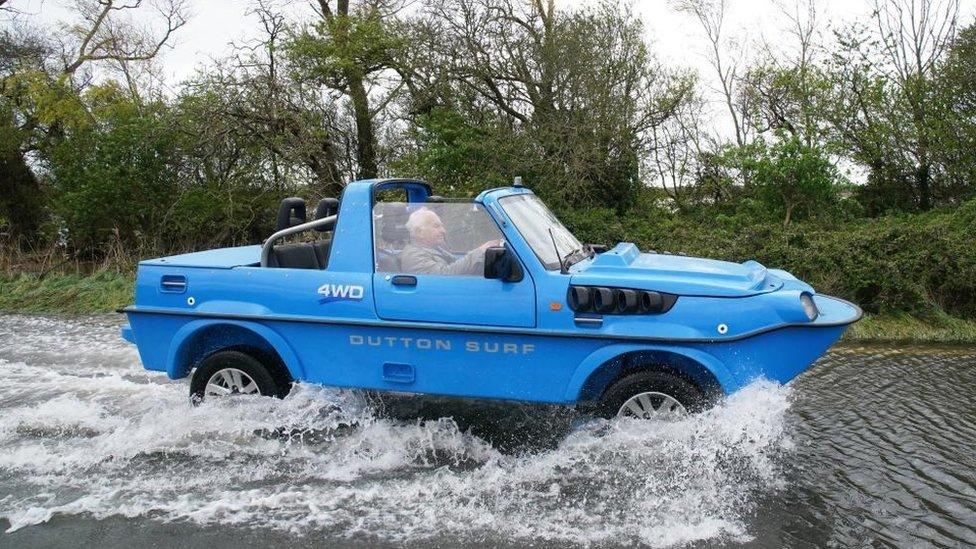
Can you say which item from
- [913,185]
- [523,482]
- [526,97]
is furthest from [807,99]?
[523,482]

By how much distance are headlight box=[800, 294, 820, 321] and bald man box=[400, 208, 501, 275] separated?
6.80ft

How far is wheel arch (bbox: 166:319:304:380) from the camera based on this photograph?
577 cm

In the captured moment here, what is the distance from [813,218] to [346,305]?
33.7 feet

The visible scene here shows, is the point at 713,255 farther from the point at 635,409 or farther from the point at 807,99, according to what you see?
the point at 635,409

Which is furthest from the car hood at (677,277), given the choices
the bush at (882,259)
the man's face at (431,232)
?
the bush at (882,259)

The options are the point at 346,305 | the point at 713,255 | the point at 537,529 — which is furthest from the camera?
the point at 713,255

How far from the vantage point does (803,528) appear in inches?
171

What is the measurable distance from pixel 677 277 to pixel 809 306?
2.85ft

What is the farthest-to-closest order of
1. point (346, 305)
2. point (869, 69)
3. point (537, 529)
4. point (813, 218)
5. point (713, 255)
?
point (869, 69) → point (813, 218) → point (713, 255) → point (346, 305) → point (537, 529)

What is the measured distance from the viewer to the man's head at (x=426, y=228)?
570 centimetres

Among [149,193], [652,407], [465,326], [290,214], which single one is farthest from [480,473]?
[149,193]

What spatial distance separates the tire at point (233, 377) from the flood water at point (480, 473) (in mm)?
→ 114

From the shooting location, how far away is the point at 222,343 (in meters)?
6.13

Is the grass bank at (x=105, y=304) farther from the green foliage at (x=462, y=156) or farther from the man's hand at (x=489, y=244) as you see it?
the man's hand at (x=489, y=244)
